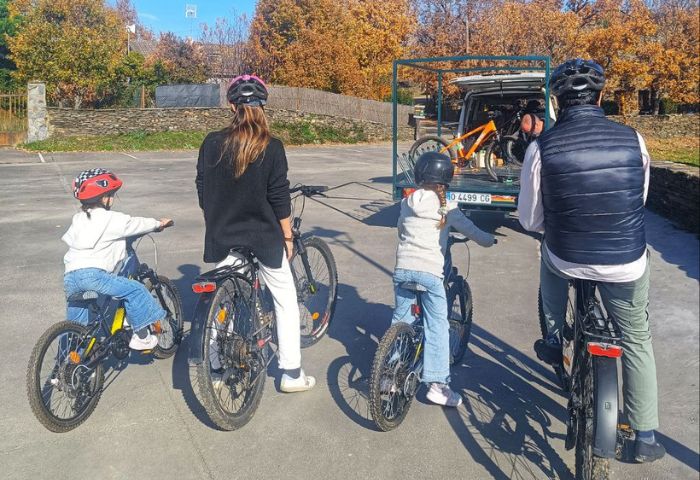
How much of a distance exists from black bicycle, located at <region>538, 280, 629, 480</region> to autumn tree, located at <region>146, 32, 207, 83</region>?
3200 cm

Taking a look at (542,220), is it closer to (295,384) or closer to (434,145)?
(295,384)

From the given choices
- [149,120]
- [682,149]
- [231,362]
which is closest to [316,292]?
[231,362]

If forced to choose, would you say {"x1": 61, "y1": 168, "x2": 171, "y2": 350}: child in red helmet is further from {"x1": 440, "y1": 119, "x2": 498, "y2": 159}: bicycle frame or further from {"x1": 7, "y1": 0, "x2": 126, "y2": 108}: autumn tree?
{"x1": 7, "y1": 0, "x2": 126, "y2": 108}: autumn tree

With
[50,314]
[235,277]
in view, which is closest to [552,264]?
[235,277]

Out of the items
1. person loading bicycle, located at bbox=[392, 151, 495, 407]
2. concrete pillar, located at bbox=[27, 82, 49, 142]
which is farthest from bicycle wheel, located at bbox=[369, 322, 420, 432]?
concrete pillar, located at bbox=[27, 82, 49, 142]

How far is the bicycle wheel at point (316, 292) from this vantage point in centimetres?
517

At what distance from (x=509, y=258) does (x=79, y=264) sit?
5.29 meters

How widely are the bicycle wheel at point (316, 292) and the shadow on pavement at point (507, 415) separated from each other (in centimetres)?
114

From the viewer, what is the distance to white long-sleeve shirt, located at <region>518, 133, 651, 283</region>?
289 centimetres

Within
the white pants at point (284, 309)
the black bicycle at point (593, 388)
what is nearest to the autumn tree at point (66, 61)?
the white pants at point (284, 309)

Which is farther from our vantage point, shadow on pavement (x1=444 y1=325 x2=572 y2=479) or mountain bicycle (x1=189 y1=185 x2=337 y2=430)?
mountain bicycle (x1=189 y1=185 x2=337 y2=430)

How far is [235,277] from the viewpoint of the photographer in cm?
392

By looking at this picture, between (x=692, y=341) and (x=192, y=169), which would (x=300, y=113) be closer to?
(x=192, y=169)

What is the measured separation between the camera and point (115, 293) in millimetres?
4125
